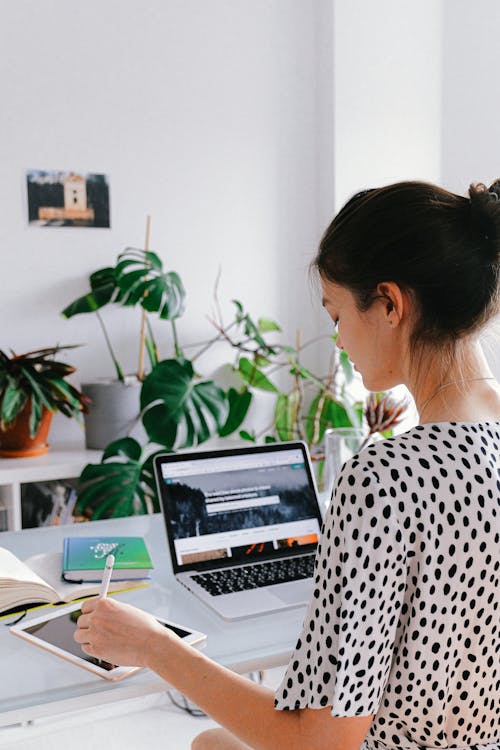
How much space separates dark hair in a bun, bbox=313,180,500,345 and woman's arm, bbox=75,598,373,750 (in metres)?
0.45

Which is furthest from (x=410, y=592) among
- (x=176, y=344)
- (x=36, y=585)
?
(x=176, y=344)

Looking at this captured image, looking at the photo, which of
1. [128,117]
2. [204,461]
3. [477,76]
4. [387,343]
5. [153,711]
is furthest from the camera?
[128,117]

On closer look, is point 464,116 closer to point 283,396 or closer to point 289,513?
point 283,396

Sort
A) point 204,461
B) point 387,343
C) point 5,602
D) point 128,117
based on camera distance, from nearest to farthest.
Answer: point 387,343 < point 5,602 < point 204,461 < point 128,117

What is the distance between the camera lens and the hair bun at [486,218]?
94 centimetres

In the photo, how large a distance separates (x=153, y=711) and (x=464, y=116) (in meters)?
2.13

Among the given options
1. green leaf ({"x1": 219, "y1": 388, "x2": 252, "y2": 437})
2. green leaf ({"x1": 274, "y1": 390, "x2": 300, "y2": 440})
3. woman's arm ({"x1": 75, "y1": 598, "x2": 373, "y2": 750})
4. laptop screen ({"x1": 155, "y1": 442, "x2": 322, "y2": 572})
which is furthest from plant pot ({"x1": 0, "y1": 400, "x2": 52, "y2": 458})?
woman's arm ({"x1": 75, "y1": 598, "x2": 373, "y2": 750})

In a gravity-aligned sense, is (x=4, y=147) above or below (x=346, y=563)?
above

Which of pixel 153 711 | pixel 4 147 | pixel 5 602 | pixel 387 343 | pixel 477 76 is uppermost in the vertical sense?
pixel 477 76

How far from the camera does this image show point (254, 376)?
2.96 m

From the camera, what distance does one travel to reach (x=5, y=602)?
1.26 meters

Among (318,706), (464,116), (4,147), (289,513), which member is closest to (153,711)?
(289,513)

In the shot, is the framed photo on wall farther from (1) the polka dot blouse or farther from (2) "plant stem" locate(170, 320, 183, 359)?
(1) the polka dot blouse

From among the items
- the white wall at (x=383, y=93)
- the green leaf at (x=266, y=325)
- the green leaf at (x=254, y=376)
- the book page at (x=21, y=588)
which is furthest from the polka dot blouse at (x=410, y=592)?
the white wall at (x=383, y=93)
